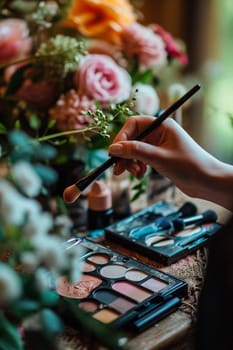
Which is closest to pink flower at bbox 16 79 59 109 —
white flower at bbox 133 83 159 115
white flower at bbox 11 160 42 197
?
Answer: white flower at bbox 133 83 159 115

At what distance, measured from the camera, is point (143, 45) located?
3.80 ft

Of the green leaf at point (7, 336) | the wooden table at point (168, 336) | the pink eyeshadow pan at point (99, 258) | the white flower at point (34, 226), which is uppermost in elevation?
the white flower at point (34, 226)

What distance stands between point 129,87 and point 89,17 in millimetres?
196

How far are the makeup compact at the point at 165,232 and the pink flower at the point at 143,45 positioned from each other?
Answer: 0.31 meters

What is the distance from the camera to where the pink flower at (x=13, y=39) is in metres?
1.16

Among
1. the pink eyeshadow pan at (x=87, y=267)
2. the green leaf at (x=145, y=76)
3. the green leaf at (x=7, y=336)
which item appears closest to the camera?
the green leaf at (x=7, y=336)

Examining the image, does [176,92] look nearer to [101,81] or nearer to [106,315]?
[101,81]

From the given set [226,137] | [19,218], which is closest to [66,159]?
[19,218]

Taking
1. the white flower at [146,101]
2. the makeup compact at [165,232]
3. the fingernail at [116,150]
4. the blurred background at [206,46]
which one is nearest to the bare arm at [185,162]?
the fingernail at [116,150]

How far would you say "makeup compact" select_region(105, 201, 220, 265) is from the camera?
36.2 inches

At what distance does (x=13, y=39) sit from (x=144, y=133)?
432 mm

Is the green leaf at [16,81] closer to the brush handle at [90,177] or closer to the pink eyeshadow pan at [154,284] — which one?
the brush handle at [90,177]

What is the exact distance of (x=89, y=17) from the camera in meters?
1.18

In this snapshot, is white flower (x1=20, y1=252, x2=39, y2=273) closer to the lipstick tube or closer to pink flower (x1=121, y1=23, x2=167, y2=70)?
the lipstick tube
